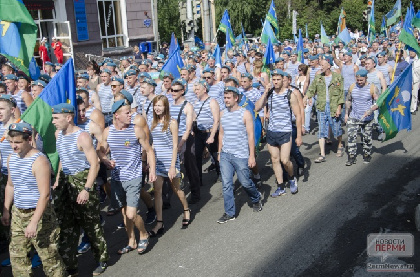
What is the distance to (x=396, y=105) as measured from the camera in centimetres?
896

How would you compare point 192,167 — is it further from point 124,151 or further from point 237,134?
point 124,151

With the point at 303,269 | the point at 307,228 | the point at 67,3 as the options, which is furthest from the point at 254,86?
the point at 67,3

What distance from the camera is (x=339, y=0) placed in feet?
177

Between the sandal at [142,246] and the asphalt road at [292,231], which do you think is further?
the sandal at [142,246]

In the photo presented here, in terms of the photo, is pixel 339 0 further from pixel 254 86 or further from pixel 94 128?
pixel 94 128

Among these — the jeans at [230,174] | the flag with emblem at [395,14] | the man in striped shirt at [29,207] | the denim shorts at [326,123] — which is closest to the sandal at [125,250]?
the man in striped shirt at [29,207]

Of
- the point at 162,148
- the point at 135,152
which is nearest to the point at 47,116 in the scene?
the point at 135,152

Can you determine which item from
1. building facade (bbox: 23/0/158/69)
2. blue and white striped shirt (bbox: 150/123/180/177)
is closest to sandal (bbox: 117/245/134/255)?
blue and white striped shirt (bbox: 150/123/180/177)

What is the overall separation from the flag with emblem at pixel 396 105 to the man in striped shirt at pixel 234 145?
10.4 feet

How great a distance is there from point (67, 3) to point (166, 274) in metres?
17.4

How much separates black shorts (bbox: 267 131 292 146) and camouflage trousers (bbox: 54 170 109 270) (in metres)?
3.20

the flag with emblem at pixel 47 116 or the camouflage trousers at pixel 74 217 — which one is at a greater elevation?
the flag with emblem at pixel 47 116

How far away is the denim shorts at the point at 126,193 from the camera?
19.2ft

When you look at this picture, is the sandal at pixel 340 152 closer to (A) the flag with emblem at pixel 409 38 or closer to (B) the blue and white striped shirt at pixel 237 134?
(A) the flag with emblem at pixel 409 38
